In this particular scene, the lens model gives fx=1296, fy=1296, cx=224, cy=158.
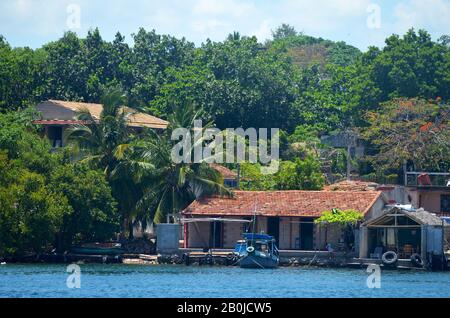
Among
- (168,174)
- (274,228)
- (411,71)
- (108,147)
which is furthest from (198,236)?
(411,71)

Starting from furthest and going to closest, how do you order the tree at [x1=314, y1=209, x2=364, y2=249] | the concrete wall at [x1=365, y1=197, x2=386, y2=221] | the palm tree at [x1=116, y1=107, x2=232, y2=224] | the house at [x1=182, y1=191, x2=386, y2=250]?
the palm tree at [x1=116, y1=107, x2=232, y2=224]
the house at [x1=182, y1=191, x2=386, y2=250]
the concrete wall at [x1=365, y1=197, x2=386, y2=221]
the tree at [x1=314, y1=209, x2=364, y2=249]

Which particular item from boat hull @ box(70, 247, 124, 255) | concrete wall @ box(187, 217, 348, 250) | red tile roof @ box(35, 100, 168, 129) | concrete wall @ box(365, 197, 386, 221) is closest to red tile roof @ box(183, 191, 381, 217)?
concrete wall @ box(365, 197, 386, 221)

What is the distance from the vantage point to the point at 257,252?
213ft

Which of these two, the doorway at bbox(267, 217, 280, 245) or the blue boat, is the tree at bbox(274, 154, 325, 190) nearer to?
the doorway at bbox(267, 217, 280, 245)

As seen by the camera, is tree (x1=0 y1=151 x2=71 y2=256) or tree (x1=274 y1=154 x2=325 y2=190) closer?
tree (x1=0 y1=151 x2=71 y2=256)

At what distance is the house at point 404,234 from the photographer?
6556 cm

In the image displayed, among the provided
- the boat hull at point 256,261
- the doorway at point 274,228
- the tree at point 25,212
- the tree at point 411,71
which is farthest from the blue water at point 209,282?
the tree at point 411,71

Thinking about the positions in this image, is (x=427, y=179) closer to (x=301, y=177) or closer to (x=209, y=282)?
(x=301, y=177)

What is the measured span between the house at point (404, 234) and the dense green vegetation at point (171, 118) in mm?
7996

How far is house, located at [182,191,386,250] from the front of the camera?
6869cm

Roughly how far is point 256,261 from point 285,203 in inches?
214

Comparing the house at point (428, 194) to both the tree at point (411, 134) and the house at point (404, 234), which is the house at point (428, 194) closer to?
the tree at point (411, 134)
